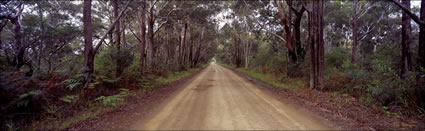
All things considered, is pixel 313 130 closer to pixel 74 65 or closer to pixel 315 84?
pixel 315 84

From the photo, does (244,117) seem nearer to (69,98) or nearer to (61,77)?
(69,98)

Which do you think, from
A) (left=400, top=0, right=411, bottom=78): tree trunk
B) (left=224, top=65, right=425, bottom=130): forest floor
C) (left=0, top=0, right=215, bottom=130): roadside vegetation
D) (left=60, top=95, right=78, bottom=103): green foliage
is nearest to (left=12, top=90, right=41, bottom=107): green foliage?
(left=0, top=0, right=215, bottom=130): roadside vegetation

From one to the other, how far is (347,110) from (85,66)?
9355 mm

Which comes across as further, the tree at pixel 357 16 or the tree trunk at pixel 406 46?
the tree at pixel 357 16

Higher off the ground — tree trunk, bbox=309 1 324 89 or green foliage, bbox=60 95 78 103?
tree trunk, bbox=309 1 324 89

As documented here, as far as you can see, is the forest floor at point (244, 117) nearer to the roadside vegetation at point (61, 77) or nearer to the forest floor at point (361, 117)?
the forest floor at point (361, 117)

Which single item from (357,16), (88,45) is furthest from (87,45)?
(357,16)

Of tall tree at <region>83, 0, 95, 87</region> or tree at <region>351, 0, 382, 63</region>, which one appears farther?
tree at <region>351, 0, 382, 63</region>

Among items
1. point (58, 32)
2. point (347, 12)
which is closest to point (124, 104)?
point (58, 32)

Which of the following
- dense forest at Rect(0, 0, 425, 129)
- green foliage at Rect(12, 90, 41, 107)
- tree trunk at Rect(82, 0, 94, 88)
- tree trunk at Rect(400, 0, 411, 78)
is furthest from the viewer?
tree trunk at Rect(400, 0, 411, 78)

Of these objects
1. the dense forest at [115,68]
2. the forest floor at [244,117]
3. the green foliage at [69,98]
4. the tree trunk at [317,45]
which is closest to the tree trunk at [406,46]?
the dense forest at [115,68]

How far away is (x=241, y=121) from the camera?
456 cm

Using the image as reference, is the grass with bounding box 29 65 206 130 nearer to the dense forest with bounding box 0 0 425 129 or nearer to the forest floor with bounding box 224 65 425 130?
the dense forest with bounding box 0 0 425 129

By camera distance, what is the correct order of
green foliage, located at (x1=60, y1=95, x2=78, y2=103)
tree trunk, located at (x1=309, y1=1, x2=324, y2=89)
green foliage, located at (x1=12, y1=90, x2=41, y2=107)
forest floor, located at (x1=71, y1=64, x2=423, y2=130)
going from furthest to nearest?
tree trunk, located at (x1=309, y1=1, x2=324, y2=89) < green foliage, located at (x1=60, y1=95, x2=78, y2=103) < forest floor, located at (x1=71, y1=64, x2=423, y2=130) < green foliage, located at (x1=12, y1=90, x2=41, y2=107)
